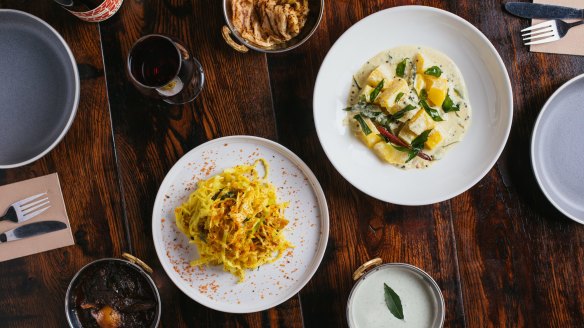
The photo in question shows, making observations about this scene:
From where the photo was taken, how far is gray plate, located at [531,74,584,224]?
5.92 feet

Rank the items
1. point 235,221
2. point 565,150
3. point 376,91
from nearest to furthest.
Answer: point 235,221 → point 376,91 → point 565,150

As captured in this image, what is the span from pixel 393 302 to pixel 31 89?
1401mm

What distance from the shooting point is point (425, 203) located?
5.53 feet

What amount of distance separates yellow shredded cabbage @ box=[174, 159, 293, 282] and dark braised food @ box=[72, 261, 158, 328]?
207 millimetres

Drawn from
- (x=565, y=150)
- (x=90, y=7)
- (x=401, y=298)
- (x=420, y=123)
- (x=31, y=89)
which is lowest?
(x=401, y=298)

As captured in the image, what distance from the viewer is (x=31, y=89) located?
173 cm

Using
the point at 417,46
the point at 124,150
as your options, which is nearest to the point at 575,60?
the point at 417,46

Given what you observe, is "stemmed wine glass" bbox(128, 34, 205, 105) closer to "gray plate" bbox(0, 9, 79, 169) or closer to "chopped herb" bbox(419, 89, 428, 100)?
"gray plate" bbox(0, 9, 79, 169)

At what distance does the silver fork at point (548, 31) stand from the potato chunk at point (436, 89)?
1.20ft

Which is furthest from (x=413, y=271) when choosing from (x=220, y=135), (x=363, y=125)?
(x=220, y=135)

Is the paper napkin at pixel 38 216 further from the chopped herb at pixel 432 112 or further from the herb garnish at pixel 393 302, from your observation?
the chopped herb at pixel 432 112

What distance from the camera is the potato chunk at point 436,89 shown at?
1.72 metres

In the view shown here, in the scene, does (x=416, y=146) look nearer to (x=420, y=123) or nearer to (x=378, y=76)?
(x=420, y=123)

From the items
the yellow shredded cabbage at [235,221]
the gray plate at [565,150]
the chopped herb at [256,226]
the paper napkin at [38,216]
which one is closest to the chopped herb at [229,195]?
the yellow shredded cabbage at [235,221]
